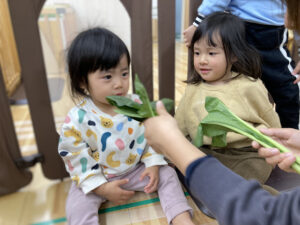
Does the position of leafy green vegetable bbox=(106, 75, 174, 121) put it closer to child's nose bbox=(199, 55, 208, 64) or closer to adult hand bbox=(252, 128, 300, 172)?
adult hand bbox=(252, 128, 300, 172)

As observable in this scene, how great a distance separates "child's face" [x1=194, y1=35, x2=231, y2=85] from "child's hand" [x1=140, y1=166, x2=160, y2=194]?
1.35ft

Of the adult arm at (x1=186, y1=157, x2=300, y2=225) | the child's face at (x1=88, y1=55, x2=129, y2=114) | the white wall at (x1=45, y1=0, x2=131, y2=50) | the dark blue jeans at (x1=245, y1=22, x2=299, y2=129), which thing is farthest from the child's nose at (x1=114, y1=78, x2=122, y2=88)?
the dark blue jeans at (x1=245, y1=22, x2=299, y2=129)

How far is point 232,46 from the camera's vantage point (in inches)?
38.3

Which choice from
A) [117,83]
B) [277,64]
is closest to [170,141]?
[117,83]

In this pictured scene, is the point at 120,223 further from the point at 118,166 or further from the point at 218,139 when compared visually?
the point at 218,139

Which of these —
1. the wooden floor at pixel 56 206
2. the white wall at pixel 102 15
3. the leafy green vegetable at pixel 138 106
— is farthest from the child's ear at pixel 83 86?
the leafy green vegetable at pixel 138 106

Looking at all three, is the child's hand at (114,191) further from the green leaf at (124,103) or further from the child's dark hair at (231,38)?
the child's dark hair at (231,38)

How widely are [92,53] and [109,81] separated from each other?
110mm

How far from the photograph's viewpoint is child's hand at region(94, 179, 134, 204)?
96 cm

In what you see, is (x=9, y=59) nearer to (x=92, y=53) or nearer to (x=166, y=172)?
(x=92, y=53)

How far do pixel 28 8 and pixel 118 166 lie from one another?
0.65 metres

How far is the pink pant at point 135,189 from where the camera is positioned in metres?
0.90

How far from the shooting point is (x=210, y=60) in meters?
0.98

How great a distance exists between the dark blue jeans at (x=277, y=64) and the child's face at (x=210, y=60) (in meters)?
0.21
